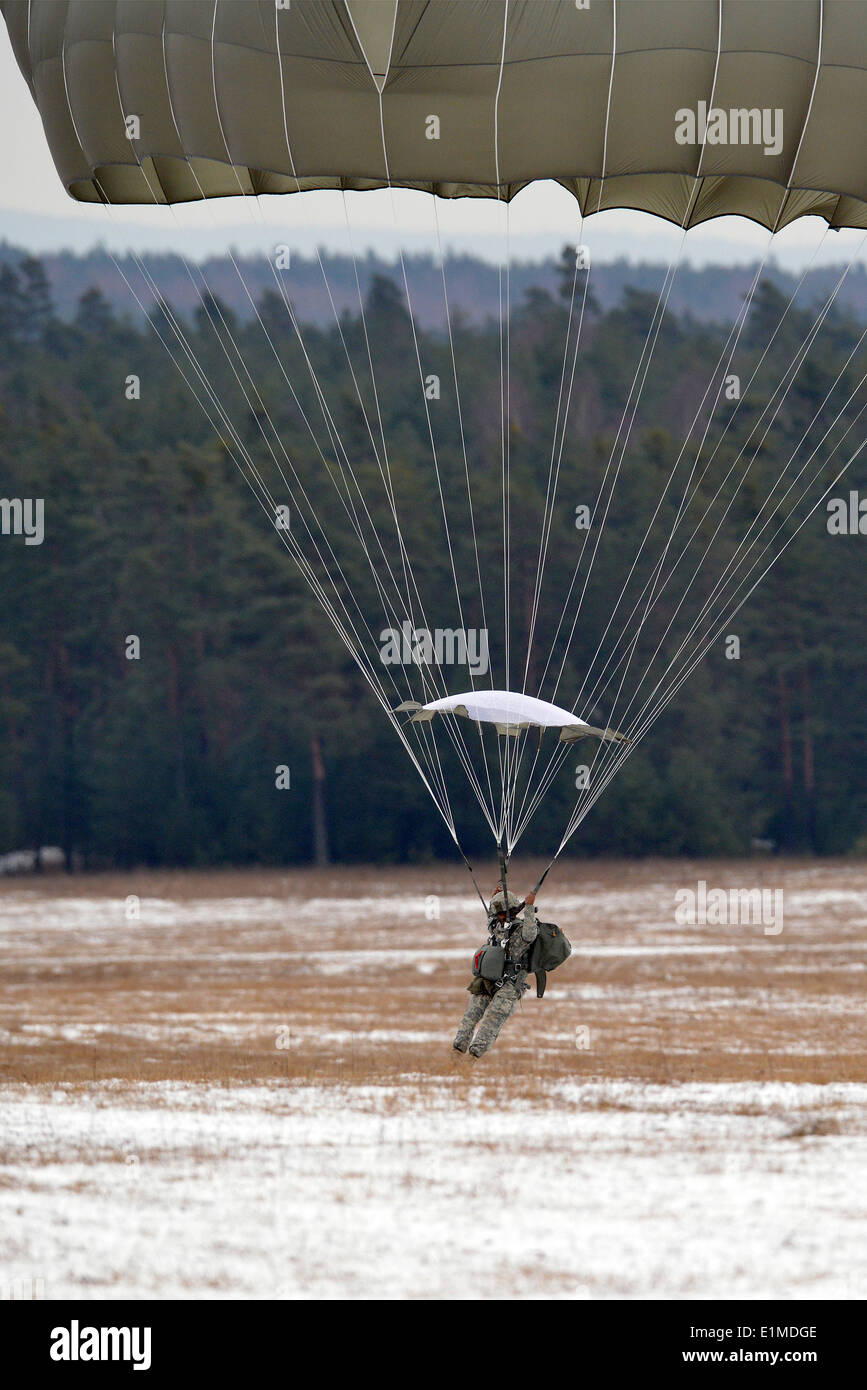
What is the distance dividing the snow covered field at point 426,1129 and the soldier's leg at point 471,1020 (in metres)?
2.14

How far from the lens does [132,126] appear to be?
13.6 m

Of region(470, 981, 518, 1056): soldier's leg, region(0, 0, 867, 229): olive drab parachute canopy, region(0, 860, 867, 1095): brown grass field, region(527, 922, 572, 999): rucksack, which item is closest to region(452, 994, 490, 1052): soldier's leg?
region(470, 981, 518, 1056): soldier's leg

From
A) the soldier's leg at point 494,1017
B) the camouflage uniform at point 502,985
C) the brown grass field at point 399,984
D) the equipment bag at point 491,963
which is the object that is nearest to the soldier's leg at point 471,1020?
the camouflage uniform at point 502,985

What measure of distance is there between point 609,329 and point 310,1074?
229 ft

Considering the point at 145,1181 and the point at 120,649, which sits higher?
the point at 120,649

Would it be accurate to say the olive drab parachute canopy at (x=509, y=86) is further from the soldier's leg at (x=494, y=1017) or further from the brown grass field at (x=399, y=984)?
the brown grass field at (x=399, y=984)

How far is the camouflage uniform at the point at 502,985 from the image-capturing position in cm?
1210

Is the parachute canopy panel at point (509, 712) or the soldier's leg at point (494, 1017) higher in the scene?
the parachute canopy panel at point (509, 712)

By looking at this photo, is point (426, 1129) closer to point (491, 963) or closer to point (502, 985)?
point (502, 985)

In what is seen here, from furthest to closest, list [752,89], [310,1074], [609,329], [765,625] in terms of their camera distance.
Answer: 1. [609,329]
2. [765,625]
3. [310,1074]
4. [752,89]

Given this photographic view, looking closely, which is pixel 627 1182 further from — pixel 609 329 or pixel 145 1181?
pixel 609 329

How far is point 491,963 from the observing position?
39.4ft

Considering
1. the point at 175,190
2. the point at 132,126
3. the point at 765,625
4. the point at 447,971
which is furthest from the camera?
the point at 765,625

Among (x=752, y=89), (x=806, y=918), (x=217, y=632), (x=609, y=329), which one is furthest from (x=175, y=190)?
(x=609, y=329)
